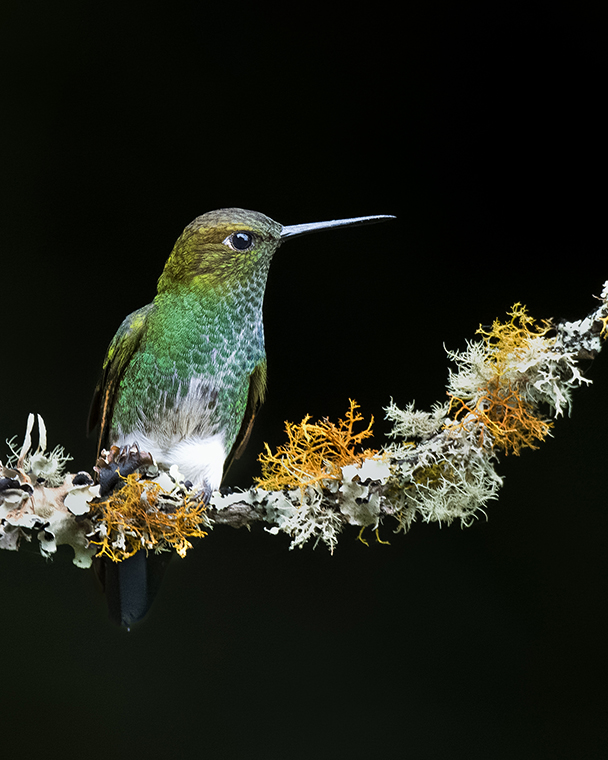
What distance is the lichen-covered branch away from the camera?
964mm

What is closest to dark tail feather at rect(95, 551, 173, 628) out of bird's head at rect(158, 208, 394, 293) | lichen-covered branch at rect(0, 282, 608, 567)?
lichen-covered branch at rect(0, 282, 608, 567)

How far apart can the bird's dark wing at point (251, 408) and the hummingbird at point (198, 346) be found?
0.11 feet

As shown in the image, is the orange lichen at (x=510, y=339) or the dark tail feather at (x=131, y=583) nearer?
the orange lichen at (x=510, y=339)

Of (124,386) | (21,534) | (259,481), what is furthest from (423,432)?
(21,534)

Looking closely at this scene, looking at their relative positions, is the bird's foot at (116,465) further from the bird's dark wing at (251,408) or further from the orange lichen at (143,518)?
the bird's dark wing at (251,408)

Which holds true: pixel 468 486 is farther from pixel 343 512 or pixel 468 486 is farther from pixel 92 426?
pixel 92 426

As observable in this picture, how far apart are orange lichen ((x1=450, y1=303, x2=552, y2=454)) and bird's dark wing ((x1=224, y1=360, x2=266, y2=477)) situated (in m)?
0.40

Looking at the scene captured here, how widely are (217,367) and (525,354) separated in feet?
1.70

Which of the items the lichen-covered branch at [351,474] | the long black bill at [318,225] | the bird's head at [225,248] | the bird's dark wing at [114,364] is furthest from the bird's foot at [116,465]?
the long black bill at [318,225]

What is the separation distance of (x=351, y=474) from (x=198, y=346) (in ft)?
1.16

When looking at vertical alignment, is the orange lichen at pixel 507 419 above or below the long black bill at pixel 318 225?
below

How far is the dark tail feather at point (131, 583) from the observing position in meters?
1.20

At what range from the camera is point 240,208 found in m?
1.15

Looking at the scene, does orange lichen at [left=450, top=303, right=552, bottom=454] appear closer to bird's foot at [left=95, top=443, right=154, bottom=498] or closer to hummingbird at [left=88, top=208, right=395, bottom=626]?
hummingbird at [left=88, top=208, right=395, bottom=626]
